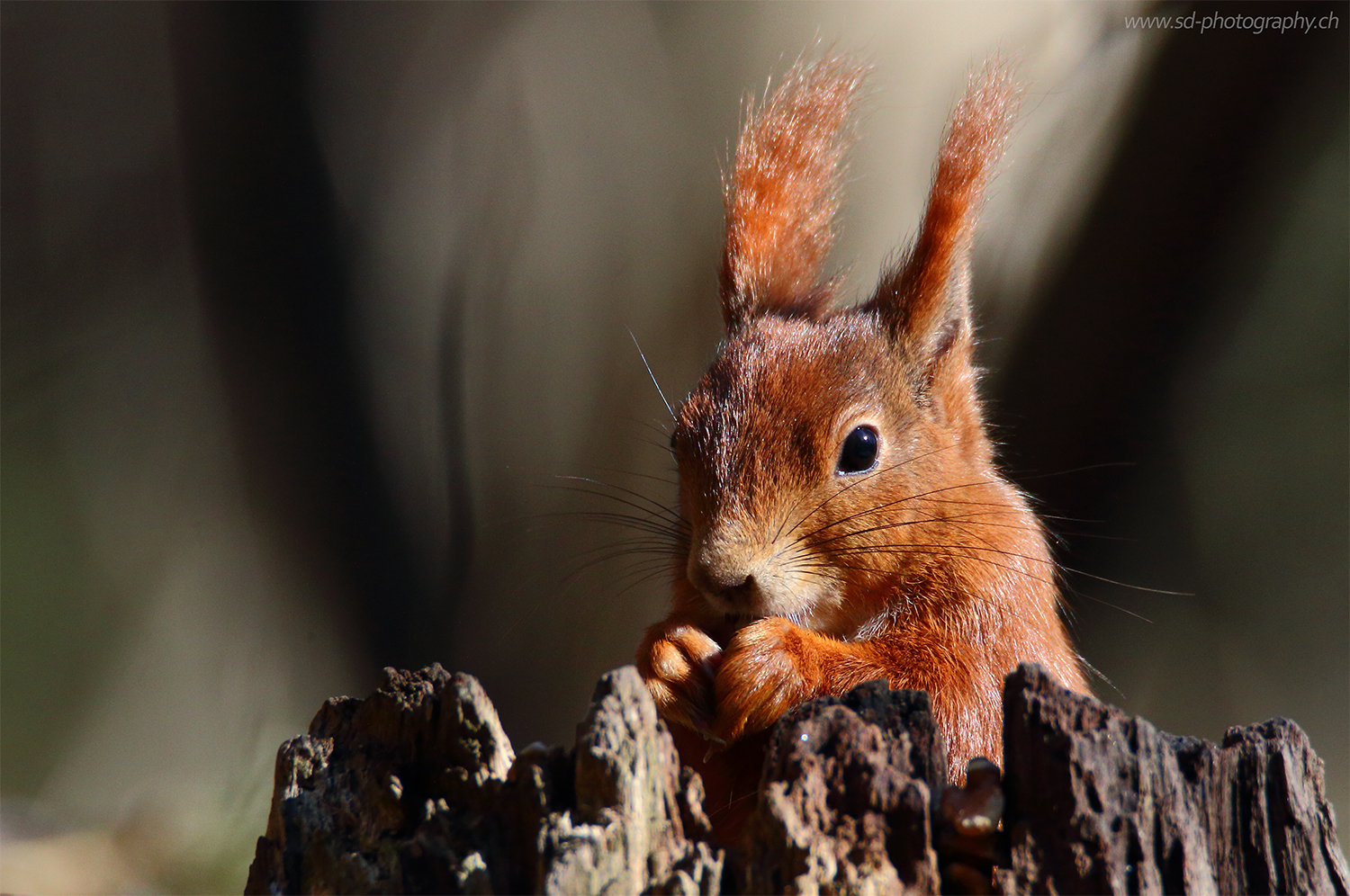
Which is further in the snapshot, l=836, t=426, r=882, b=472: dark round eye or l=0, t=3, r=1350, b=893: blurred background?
l=0, t=3, r=1350, b=893: blurred background

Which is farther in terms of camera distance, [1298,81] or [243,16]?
[243,16]

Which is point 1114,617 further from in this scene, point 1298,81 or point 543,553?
point 543,553

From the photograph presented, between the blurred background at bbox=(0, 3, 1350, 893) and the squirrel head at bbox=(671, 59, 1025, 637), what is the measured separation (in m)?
0.35

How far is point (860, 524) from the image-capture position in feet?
3.17

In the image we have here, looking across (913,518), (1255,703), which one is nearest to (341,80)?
(913,518)

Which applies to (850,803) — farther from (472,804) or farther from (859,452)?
(859,452)

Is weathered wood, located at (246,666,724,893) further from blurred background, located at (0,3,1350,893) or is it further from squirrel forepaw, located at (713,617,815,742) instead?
blurred background, located at (0,3,1350,893)

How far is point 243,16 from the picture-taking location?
1484 mm

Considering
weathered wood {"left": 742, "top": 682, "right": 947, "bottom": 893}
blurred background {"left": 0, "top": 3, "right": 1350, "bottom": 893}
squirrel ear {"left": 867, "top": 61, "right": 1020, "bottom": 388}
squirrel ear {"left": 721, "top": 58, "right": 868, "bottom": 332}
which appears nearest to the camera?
weathered wood {"left": 742, "top": 682, "right": 947, "bottom": 893}

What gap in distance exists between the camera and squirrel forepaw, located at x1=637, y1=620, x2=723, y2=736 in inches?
34.9

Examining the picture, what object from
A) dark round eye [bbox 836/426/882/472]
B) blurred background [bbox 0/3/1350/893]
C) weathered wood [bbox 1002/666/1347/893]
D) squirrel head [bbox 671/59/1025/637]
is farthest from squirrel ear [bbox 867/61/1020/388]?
weathered wood [bbox 1002/666/1347/893]

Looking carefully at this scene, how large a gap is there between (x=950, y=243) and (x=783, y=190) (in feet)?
0.85

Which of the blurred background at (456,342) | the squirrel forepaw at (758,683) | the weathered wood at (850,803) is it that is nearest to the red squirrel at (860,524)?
the squirrel forepaw at (758,683)

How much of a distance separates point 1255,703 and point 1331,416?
1.46ft
